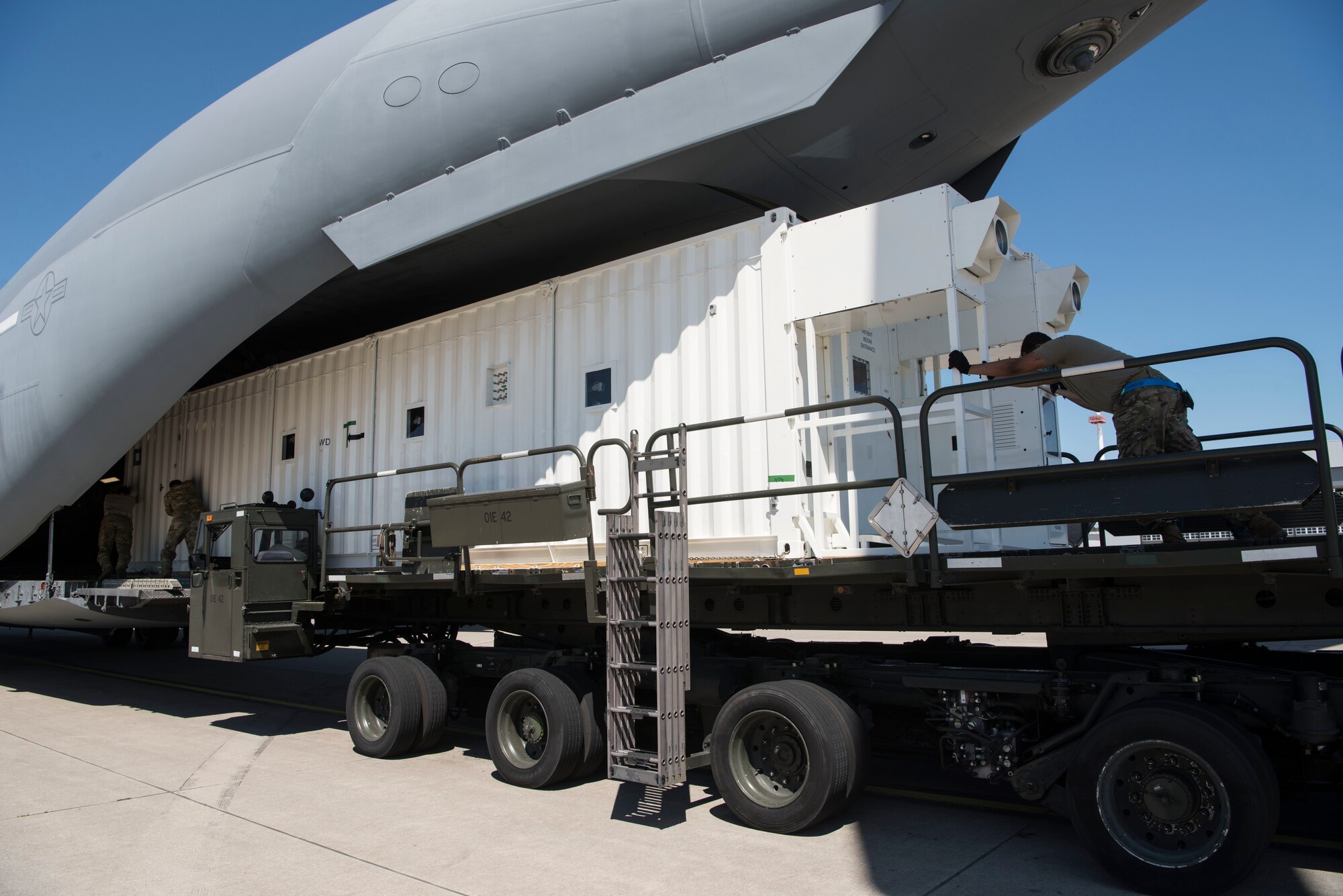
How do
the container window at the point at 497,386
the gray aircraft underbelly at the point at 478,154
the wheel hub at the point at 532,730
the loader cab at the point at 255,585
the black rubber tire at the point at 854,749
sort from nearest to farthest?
the black rubber tire at the point at 854,749 → the gray aircraft underbelly at the point at 478,154 → the wheel hub at the point at 532,730 → the container window at the point at 497,386 → the loader cab at the point at 255,585

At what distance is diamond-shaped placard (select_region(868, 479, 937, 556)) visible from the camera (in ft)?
16.6

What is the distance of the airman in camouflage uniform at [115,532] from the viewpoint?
12461 millimetres

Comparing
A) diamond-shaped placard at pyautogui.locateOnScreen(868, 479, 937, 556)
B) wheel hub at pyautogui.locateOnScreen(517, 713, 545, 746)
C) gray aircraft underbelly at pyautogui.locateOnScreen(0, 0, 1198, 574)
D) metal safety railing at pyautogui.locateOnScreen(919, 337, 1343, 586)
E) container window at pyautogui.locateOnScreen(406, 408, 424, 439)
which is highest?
gray aircraft underbelly at pyautogui.locateOnScreen(0, 0, 1198, 574)

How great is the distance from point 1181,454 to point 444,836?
4.77 metres

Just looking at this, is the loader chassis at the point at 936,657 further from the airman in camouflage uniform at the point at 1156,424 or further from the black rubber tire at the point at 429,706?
the airman in camouflage uniform at the point at 1156,424

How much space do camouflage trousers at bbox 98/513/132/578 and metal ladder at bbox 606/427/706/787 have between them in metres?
9.48

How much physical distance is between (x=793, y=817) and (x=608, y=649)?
1537 mm

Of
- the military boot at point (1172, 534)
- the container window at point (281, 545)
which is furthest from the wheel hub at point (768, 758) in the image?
the container window at point (281, 545)

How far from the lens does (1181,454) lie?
444 centimetres

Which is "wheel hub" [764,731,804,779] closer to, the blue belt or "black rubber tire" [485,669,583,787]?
"black rubber tire" [485,669,583,787]

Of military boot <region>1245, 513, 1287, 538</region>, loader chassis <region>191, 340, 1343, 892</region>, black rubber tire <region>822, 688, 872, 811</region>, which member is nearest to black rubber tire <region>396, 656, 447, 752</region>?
loader chassis <region>191, 340, 1343, 892</region>

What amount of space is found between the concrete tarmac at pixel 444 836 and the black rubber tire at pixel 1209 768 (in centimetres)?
25

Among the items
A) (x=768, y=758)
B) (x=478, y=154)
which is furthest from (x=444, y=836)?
(x=478, y=154)

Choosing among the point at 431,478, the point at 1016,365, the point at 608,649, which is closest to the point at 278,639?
the point at 431,478
